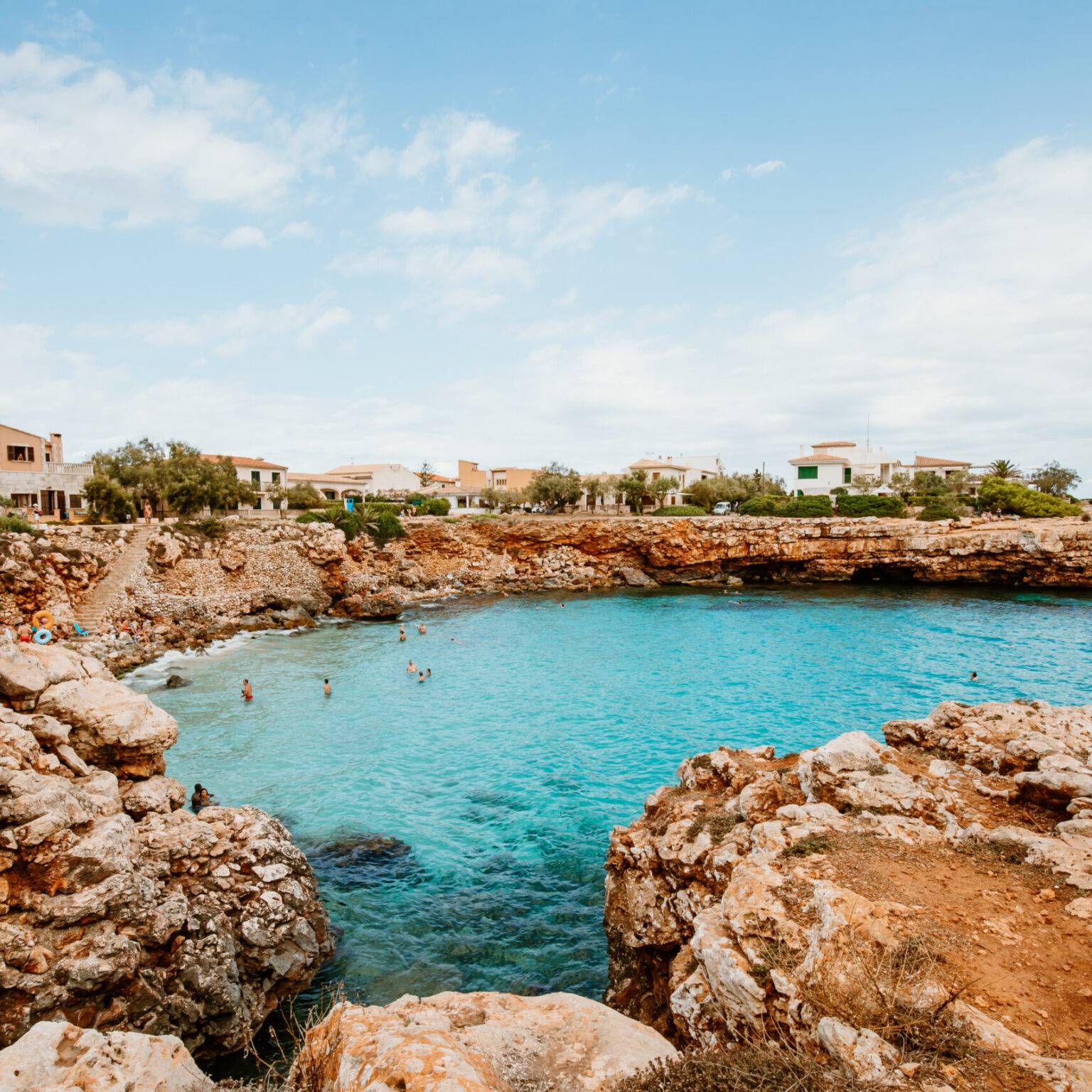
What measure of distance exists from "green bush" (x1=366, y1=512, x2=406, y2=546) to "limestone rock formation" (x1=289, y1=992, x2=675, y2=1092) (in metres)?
43.3

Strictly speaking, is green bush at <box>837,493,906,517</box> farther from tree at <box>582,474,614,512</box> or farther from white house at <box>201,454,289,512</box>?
white house at <box>201,454,289,512</box>

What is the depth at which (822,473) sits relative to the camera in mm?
66500

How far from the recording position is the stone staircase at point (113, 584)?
28078mm

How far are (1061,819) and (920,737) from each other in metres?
2.74

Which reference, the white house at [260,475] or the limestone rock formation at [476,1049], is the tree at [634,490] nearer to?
the white house at [260,475]

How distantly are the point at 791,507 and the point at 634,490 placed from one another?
1729 centimetres

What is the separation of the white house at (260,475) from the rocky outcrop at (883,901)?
185 ft

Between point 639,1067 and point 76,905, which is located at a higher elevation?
point 639,1067

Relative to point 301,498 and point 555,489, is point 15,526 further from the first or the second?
point 555,489

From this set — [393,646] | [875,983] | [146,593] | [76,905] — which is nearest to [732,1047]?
[875,983]

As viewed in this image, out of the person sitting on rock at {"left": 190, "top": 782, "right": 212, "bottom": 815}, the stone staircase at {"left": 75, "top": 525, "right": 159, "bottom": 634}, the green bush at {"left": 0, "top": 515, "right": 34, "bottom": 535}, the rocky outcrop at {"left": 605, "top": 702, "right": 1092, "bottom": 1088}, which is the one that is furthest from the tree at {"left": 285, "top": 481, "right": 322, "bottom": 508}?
the rocky outcrop at {"left": 605, "top": 702, "right": 1092, "bottom": 1088}

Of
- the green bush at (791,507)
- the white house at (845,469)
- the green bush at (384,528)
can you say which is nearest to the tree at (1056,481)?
the white house at (845,469)

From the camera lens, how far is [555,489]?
62906mm

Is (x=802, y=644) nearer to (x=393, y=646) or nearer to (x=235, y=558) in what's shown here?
(x=393, y=646)
